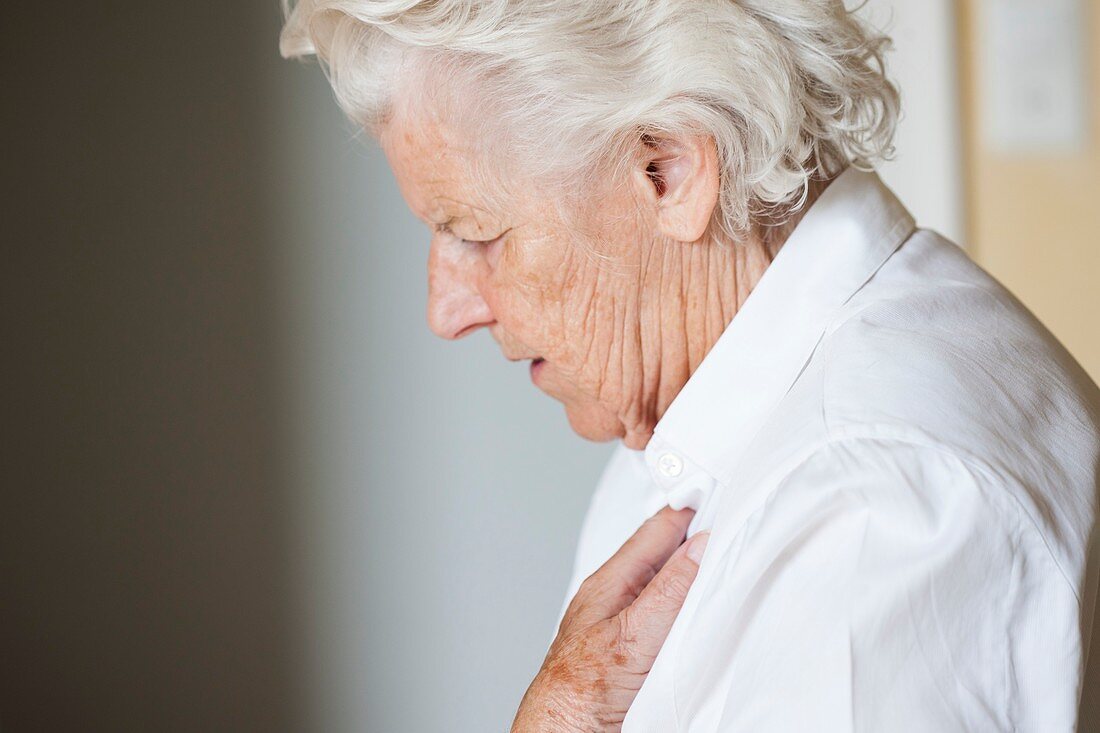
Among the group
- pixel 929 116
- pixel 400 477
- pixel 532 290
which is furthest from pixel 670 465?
pixel 929 116

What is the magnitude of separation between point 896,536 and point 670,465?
33 centimetres

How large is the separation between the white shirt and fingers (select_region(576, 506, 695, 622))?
0.13 metres

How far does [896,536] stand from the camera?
1.95 ft

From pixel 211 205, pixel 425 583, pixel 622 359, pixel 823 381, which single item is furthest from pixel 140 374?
pixel 823 381

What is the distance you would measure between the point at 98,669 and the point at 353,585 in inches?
13.2

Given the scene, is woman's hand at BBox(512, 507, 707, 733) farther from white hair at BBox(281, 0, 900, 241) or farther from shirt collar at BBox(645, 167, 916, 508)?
white hair at BBox(281, 0, 900, 241)

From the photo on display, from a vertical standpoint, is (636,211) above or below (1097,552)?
above

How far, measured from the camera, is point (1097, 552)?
697mm

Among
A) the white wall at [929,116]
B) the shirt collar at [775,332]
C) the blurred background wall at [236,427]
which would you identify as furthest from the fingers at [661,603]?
the white wall at [929,116]

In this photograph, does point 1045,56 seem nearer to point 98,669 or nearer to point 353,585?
point 353,585

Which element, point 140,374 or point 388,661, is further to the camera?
point 388,661

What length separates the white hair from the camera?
2.58 ft

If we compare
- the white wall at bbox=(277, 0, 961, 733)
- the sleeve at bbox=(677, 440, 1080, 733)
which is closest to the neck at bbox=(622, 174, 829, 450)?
the sleeve at bbox=(677, 440, 1080, 733)

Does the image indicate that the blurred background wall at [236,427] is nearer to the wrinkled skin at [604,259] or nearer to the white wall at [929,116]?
the wrinkled skin at [604,259]
